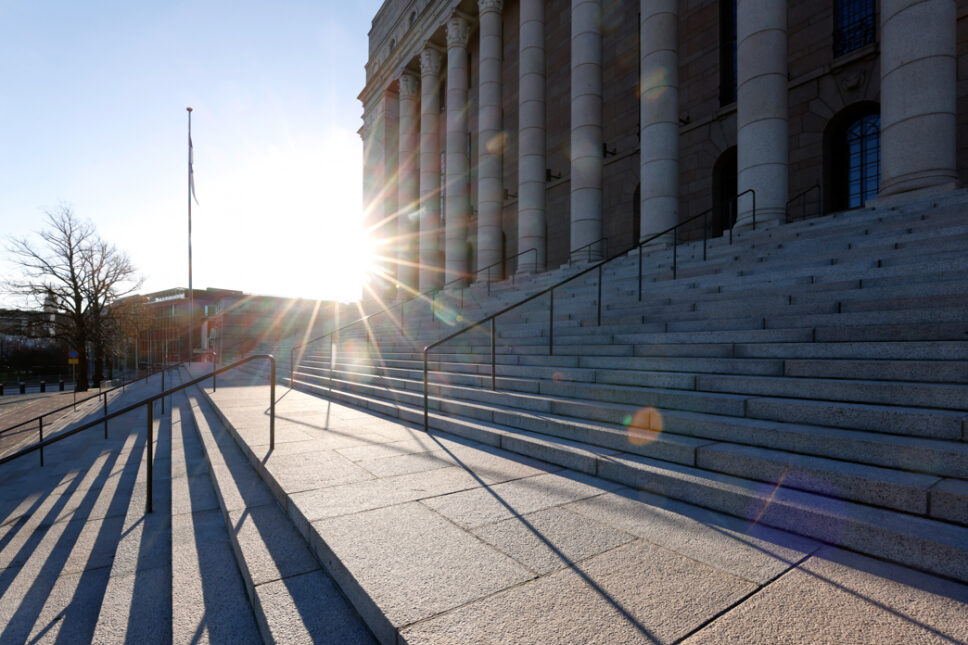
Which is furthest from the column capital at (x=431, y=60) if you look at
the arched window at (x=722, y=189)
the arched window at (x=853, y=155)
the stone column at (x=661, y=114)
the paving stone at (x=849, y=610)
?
the paving stone at (x=849, y=610)

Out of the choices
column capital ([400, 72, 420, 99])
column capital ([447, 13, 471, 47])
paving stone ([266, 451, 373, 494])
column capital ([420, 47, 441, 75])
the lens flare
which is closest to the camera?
paving stone ([266, 451, 373, 494])

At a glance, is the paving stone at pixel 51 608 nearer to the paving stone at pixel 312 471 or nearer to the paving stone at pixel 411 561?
the paving stone at pixel 312 471

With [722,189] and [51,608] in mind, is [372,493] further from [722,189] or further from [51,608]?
[722,189]

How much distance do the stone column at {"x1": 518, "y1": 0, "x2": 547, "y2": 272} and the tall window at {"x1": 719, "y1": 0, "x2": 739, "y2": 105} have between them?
6.41 m

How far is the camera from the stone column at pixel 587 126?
674 inches

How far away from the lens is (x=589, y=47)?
1709cm

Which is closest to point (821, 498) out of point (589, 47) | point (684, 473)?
point (684, 473)

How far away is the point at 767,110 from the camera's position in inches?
478

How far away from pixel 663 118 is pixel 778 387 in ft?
39.4

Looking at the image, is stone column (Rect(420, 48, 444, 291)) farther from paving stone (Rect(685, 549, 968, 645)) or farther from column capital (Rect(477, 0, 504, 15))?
paving stone (Rect(685, 549, 968, 645))

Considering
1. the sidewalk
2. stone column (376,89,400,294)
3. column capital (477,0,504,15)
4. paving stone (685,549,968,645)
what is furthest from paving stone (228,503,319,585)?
stone column (376,89,400,294)

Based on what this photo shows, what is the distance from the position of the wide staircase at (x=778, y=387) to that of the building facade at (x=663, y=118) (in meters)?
2.52

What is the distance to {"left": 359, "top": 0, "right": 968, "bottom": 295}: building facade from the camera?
10.1 m

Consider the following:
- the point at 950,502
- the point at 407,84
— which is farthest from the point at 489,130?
the point at 950,502
